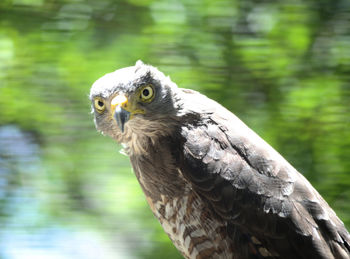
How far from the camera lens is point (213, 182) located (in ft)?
9.14

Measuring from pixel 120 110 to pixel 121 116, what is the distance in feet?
0.10


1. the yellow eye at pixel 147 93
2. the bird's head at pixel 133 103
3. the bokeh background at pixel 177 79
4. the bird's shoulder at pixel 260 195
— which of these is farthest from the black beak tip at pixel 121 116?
the bokeh background at pixel 177 79

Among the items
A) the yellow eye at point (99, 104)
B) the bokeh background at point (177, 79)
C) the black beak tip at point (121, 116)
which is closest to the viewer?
the black beak tip at point (121, 116)

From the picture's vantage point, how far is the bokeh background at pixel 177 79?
191 inches

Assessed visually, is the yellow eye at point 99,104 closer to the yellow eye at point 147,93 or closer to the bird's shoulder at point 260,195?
the yellow eye at point 147,93

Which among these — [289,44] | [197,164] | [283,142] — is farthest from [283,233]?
[289,44]

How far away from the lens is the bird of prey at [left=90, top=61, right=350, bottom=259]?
9.09ft

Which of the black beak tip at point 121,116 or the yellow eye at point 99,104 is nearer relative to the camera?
the black beak tip at point 121,116

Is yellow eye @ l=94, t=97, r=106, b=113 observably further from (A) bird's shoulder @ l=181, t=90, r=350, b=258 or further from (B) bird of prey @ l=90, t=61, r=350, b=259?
(A) bird's shoulder @ l=181, t=90, r=350, b=258

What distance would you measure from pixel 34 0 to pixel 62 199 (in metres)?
1.81

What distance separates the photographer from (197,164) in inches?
111

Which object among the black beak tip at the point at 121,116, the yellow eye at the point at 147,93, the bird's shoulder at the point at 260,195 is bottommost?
the bird's shoulder at the point at 260,195

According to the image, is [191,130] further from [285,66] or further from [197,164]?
[285,66]

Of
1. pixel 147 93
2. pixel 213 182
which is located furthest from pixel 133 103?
pixel 213 182
